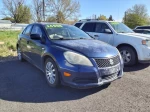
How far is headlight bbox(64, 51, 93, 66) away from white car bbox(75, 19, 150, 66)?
10.3 feet

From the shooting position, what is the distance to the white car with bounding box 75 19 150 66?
6312 millimetres

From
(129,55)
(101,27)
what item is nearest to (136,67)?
(129,55)

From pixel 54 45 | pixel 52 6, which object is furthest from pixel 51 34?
pixel 52 6

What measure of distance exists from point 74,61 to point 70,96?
768 mm

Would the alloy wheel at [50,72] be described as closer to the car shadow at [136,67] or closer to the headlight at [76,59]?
the headlight at [76,59]

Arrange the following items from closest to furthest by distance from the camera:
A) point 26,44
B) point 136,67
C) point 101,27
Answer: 1. point 26,44
2. point 136,67
3. point 101,27

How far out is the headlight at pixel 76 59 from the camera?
3.89 m

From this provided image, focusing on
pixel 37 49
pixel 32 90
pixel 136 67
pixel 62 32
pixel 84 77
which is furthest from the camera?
pixel 136 67

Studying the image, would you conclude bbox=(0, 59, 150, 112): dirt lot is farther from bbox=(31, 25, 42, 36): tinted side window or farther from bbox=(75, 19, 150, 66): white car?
bbox=(31, 25, 42, 36): tinted side window

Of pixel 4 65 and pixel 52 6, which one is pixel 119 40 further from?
pixel 52 6

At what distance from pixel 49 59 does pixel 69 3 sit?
46.4m

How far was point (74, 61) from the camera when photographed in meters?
3.92

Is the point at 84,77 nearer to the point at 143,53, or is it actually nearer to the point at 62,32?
the point at 62,32

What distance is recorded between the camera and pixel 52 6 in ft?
158
